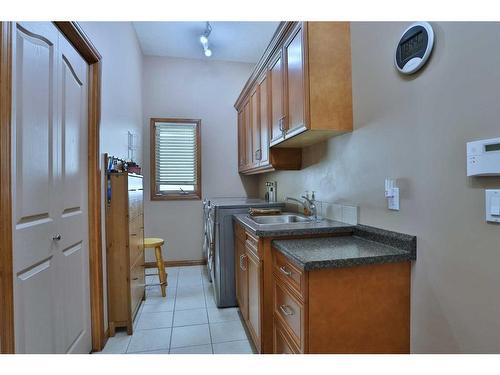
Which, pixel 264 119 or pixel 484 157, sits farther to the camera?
pixel 264 119

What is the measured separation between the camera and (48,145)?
4.65 ft

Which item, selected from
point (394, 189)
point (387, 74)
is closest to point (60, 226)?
point (394, 189)

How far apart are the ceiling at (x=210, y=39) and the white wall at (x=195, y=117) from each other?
0.18 metres

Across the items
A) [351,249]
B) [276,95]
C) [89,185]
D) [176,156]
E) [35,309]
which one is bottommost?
[35,309]

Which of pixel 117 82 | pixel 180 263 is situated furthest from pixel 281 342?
pixel 180 263

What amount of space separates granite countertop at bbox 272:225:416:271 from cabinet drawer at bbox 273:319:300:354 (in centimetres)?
42

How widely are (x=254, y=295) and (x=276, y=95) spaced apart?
158cm

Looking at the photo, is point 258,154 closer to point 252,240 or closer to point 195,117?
point 252,240

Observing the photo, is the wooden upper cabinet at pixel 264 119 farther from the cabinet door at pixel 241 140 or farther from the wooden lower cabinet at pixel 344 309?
the wooden lower cabinet at pixel 344 309

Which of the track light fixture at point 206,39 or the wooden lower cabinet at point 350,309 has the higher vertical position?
the track light fixture at point 206,39

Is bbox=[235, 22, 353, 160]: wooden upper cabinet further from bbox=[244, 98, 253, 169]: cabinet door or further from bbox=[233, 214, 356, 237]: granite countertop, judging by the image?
bbox=[244, 98, 253, 169]: cabinet door

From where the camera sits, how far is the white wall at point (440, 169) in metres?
1.01

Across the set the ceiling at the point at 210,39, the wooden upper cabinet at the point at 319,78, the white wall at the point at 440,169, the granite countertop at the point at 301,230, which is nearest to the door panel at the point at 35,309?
the granite countertop at the point at 301,230

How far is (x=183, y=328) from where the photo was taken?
223 centimetres
